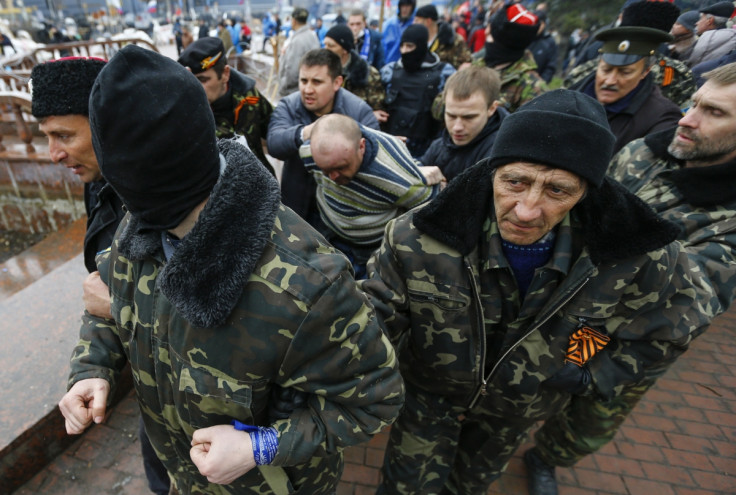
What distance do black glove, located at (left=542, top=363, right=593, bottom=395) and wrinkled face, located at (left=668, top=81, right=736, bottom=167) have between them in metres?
1.24

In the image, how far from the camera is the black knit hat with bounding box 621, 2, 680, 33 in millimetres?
3109

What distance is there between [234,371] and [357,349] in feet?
1.12

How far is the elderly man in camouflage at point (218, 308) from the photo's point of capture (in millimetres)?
912

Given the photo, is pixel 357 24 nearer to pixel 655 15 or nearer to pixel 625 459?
pixel 655 15

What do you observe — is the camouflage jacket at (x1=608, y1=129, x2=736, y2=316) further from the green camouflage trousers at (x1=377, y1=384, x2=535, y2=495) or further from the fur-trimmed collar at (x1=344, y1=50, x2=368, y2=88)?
the fur-trimmed collar at (x1=344, y1=50, x2=368, y2=88)

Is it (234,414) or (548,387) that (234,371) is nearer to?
(234,414)

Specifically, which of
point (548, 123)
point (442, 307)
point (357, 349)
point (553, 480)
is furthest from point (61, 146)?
point (553, 480)

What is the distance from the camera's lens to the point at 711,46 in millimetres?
4078

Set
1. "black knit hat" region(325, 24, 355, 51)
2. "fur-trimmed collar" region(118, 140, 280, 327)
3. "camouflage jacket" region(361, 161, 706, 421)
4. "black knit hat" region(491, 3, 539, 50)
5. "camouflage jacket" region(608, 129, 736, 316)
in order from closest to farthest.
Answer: "fur-trimmed collar" region(118, 140, 280, 327), "camouflage jacket" region(361, 161, 706, 421), "camouflage jacket" region(608, 129, 736, 316), "black knit hat" region(491, 3, 539, 50), "black knit hat" region(325, 24, 355, 51)

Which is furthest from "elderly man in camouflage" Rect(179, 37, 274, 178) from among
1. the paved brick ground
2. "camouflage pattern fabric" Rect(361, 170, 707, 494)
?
the paved brick ground

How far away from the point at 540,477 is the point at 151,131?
267cm

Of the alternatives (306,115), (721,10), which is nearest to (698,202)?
(306,115)

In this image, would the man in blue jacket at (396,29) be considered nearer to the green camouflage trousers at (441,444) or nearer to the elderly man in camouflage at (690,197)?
the elderly man in camouflage at (690,197)

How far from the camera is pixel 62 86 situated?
1.68m
